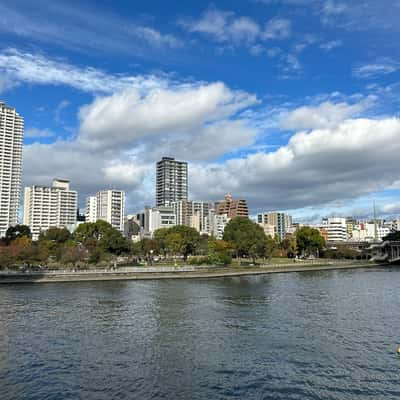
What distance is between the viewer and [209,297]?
53656 millimetres

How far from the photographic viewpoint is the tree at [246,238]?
115938 millimetres

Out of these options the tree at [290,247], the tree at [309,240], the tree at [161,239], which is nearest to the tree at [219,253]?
the tree at [161,239]

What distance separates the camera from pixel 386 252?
15600 centimetres

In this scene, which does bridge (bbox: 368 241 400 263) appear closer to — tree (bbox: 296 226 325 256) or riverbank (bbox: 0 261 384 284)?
tree (bbox: 296 226 325 256)

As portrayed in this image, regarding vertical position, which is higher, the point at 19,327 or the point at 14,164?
the point at 14,164

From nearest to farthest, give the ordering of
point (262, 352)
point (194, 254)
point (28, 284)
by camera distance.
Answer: point (262, 352)
point (28, 284)
point (194, 254)

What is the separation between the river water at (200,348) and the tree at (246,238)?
64.3m

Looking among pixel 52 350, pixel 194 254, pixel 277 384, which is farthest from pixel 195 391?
pixel 194 254

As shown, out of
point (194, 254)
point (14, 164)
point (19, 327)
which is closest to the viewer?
point (19, 327)

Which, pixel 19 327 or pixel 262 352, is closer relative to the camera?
pixel 262 352

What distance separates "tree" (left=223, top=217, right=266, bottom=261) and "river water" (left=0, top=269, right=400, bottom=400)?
2531 inches

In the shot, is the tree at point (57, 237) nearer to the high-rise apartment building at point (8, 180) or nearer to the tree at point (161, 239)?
the tree at point (161, 239)

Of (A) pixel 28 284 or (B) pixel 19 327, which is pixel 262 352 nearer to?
(B) pixel 19 327

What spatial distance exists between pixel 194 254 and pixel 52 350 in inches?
4068
